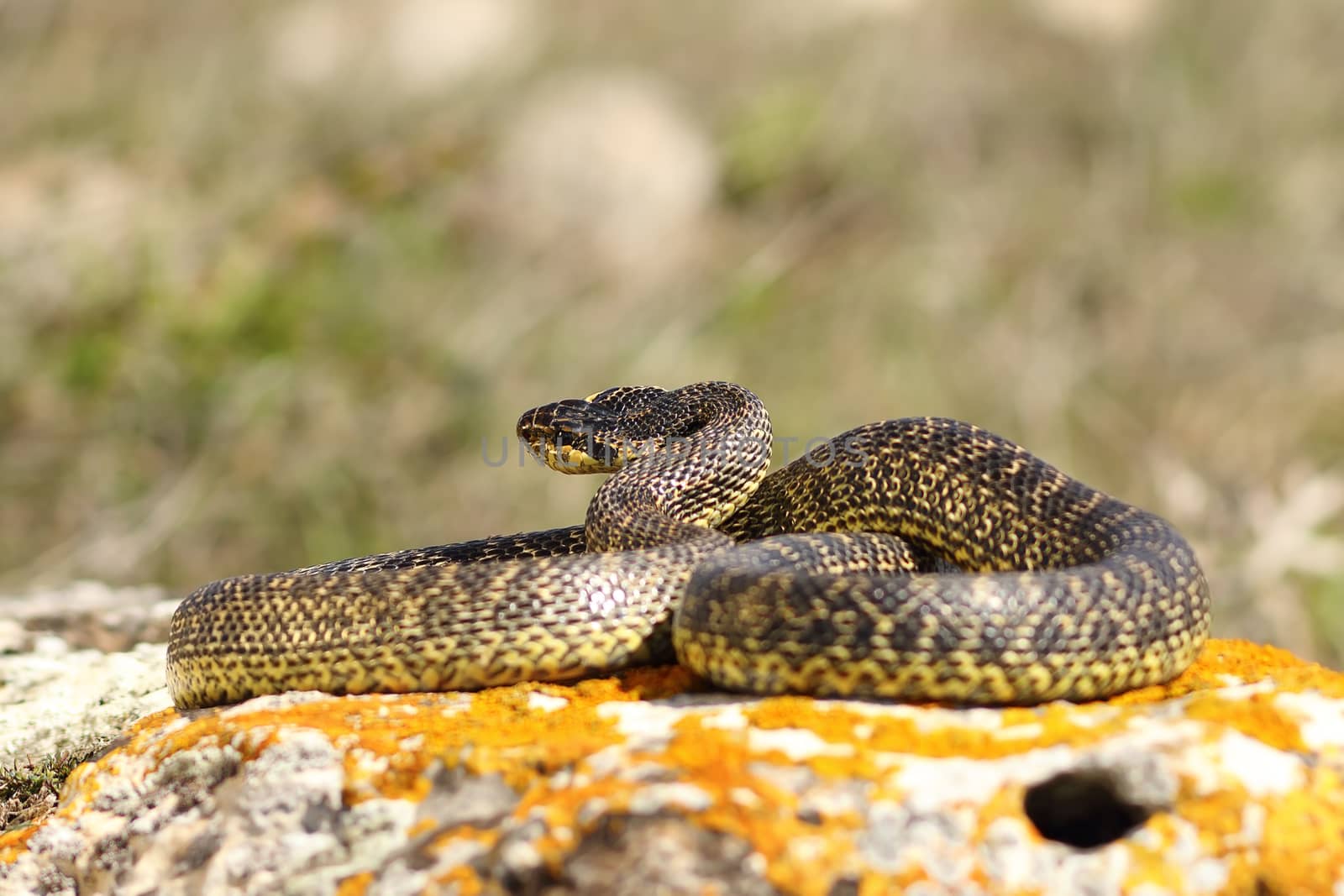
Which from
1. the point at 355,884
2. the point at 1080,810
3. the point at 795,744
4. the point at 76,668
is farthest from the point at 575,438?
the point at 1080,810

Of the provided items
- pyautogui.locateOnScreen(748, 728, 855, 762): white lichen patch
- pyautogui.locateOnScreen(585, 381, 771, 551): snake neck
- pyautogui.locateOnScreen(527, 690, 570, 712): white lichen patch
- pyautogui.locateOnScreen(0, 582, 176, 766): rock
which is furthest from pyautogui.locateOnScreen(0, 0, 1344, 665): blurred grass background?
pyautogui.locateOnScreen(748, 728, 855, 762): white lichen patch

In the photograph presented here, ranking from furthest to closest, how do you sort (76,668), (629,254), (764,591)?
(629,254), (76,668), (764,591)

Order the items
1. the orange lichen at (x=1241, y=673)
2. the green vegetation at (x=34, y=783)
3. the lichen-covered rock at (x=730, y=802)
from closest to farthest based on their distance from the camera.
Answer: the lichen-covered rock at (x=730, y=802) < the orange lichen at (x=1241, y=673) < the green vegetation at (x=34, y=783)

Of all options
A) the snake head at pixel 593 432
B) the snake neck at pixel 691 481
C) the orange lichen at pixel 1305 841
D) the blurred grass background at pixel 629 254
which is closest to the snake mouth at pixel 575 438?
the snake head at pixel 593 432

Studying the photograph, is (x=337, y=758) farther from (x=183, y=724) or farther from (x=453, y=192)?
(x=453, y=192)

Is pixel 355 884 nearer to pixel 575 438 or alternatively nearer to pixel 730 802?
pixel 730 802

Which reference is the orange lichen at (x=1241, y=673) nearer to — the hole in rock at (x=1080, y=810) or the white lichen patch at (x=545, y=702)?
the hole in rock at (x=1080, y=810)

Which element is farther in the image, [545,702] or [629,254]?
[629,254]
